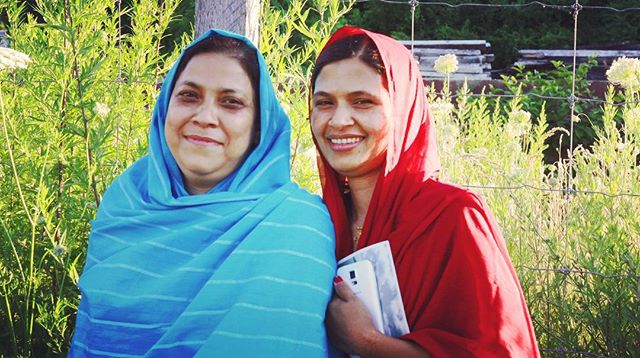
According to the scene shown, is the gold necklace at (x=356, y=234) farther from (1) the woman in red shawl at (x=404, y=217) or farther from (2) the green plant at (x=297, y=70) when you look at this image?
(2) the green plant at (x=297, y=70)

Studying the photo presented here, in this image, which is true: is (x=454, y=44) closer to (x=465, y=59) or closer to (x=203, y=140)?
(x=465, y=59)

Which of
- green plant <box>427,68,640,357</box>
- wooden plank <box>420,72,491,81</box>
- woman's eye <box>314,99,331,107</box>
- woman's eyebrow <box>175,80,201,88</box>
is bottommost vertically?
green plant <box>427,68,640,357</box>

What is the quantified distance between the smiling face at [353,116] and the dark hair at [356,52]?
1 cm

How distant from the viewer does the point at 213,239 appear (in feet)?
7.11

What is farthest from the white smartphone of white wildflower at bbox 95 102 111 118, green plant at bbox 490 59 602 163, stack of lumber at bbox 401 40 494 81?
stack of lumber at bbox 401 40 494 81

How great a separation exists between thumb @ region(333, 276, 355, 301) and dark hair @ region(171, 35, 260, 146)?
46cm

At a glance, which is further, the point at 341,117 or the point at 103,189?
the point at 103,189

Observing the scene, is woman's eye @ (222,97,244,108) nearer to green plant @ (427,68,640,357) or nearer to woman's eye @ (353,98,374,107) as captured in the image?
woman's eye @ (353,98,374,107)

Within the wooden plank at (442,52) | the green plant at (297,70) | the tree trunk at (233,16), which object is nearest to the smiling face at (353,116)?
the green plant at (297,70)

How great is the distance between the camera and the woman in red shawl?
190cm

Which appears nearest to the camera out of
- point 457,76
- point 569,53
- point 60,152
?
point 60,152

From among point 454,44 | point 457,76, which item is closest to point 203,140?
point 457,76

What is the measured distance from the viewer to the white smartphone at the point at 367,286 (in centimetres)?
200

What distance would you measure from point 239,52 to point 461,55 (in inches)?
285
